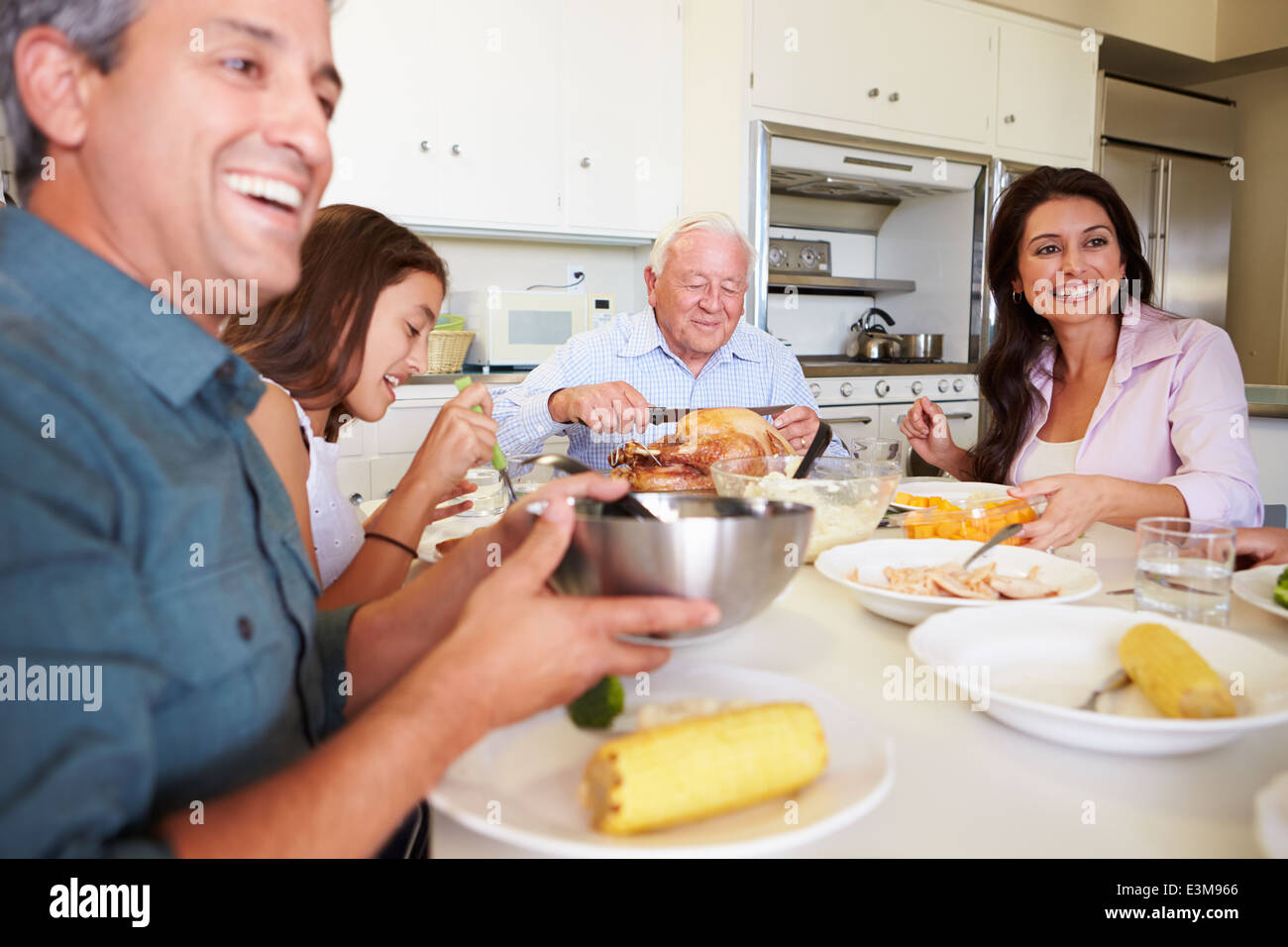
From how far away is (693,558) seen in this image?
0.67 metres

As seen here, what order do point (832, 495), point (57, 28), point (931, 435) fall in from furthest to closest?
point (931, 435), point (832, 495), point (57, 28)

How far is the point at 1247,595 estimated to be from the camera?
3.28ft

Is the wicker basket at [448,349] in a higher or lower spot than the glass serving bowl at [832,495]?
higher

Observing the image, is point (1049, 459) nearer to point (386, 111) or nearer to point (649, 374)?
point (649, 374)

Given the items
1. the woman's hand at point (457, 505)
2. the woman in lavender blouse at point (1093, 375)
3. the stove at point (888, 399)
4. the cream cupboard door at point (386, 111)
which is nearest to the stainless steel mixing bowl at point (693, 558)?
the woman's hand at point (457, 505)

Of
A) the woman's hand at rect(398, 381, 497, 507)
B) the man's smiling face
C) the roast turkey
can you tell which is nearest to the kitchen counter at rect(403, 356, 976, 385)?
the roast turkey

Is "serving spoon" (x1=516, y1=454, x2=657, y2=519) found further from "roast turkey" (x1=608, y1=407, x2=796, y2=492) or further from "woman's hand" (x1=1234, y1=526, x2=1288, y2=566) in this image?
"woman's hand" (x1=1234, y1=526, x2=1288, y2=566)

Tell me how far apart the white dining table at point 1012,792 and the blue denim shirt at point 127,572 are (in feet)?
0.57

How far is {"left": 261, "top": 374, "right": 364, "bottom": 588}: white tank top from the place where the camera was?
142 centimetres

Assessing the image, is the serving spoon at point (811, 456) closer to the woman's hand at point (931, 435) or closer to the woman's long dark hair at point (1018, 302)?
the woman's hand at point (931, 435)

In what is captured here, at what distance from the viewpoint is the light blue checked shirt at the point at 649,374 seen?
251 cm

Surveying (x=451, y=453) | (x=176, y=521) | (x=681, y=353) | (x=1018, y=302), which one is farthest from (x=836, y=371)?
(x=176, y=521)

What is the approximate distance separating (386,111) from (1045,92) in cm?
349
